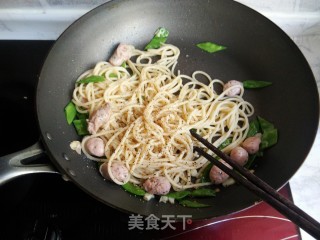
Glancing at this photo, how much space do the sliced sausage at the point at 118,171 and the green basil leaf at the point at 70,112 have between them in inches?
12.7

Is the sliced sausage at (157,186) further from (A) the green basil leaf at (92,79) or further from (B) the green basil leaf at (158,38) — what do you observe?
(B) the green basil leaf at (158,38)

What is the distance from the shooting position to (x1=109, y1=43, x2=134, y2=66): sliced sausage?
1892mm

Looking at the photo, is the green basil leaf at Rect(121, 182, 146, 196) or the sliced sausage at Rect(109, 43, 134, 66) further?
the sliced sausage at Rect(109, 43, 134, 66)

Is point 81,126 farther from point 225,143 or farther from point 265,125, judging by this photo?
point 265,125

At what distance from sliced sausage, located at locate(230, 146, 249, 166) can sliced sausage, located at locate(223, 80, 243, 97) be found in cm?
37

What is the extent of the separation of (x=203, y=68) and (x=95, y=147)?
783 mm

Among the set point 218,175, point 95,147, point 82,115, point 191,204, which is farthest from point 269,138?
point 82,115

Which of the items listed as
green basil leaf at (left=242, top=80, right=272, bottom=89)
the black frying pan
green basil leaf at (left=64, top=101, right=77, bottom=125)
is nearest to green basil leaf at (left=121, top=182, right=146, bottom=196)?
the black frying pan

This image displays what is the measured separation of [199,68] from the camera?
196 centimetres

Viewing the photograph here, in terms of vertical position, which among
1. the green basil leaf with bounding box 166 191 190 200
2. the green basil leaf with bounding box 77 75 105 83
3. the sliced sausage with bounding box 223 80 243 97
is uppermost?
the sliced sausage with bounding box 223 80 243 97

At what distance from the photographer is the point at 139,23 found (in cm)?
198

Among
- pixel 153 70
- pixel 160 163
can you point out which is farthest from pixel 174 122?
pixel 153 70

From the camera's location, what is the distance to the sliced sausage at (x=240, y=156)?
1563 millimetres

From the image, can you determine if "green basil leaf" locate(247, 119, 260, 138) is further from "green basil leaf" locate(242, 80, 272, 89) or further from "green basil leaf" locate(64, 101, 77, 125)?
"green basil leaf" locate(64, 101, 77, 125)
